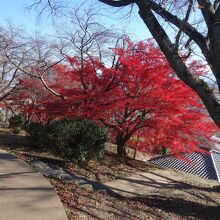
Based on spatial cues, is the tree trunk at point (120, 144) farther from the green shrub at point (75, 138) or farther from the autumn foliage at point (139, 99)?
the green shrub at point (75, 138)

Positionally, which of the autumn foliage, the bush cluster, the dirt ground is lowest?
the dirt ground

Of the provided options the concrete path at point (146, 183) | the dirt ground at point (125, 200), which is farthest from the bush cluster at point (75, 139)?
the concrete path at point (146, 183)

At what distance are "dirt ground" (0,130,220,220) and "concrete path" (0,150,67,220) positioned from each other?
0.22 meters

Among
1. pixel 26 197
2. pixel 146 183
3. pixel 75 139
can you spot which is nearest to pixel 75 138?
pixel 75 139

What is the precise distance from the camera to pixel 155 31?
518 cm

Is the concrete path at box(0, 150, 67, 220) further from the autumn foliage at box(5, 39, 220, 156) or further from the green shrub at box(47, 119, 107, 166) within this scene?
the autumn foliage at box(5, 39, 220, 156)

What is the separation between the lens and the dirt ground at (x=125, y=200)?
5.66m

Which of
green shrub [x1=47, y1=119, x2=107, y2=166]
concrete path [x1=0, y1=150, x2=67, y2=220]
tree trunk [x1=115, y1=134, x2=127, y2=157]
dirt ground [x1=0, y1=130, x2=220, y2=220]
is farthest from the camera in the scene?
tree trunk [x1=115, y1=134, x2=127, y2=157]

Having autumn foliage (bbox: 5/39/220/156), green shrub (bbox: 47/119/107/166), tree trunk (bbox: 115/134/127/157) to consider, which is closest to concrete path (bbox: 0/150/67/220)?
green shrub (bbox: 47/119/107/166)

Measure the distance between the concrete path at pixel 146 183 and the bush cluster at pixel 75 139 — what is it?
960 mm

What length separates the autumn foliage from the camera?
33.2ft

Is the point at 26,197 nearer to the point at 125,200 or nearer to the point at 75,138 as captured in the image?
the point at 125,200

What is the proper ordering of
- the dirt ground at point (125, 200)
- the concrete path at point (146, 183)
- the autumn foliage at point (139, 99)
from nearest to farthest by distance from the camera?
the dirt ground at point (125, 200), the concrete path at point (146, 183), the autumn foliage at point (139, 99)

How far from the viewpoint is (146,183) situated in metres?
9.45
